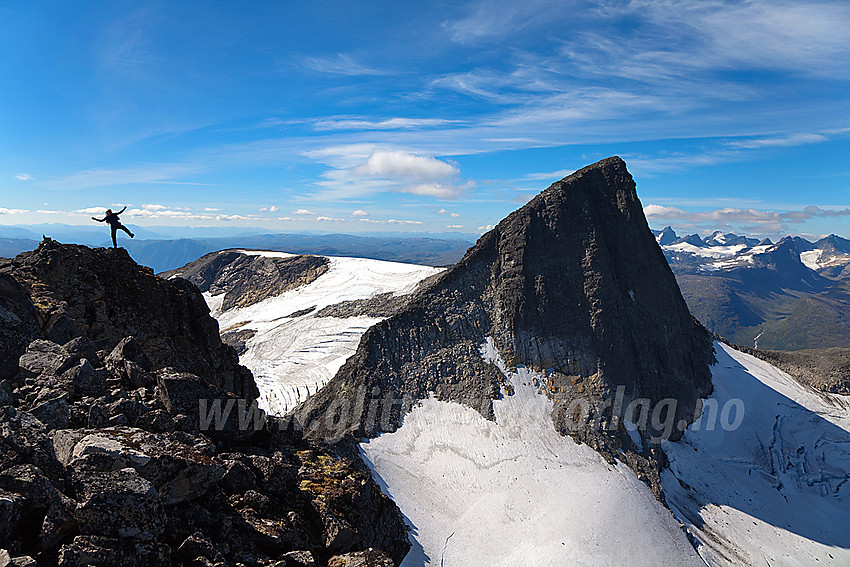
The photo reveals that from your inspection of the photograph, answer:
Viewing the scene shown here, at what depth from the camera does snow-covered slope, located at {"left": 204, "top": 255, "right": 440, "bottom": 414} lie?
5484cm

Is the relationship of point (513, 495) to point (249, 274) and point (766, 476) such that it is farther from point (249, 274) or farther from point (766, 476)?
point (249, 274)

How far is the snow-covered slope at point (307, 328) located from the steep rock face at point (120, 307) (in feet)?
77.6

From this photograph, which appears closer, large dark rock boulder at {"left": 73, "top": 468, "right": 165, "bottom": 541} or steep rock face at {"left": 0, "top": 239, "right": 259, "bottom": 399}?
large dark rock boulder at {"left": 73, "top": 468, "right": 165, "bottom": 541}

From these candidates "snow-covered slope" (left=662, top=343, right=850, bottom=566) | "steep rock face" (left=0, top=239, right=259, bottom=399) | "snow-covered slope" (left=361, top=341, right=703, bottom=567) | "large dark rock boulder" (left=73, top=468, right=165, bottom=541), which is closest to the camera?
"large dark rock boulder" (left=73, top=468, right=165, bottom=541)

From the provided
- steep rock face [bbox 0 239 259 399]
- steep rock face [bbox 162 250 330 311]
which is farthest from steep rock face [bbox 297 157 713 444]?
steep rock face [bbox 162 250 330 311]

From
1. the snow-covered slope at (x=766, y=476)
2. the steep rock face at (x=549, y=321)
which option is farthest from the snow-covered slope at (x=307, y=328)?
the snow-covered slope at (x=766, y=476)

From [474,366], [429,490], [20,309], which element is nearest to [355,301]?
[474,366]

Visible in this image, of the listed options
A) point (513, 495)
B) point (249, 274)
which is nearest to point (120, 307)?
point (513, 495)

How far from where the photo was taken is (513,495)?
36969 millimetres

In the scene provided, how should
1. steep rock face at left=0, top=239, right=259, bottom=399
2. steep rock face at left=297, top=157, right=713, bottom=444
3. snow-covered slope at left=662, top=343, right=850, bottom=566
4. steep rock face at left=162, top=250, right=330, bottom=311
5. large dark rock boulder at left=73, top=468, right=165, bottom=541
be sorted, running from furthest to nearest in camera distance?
steep rock face at left=162, top=250, right=330, bottom=311 → steep rock face at left=297, top=157, right=713, bottom=444 → snow-covered slope at left=662, top=343, right=850, bottom=566 → steep rock face at left=0, top=239, right=259, bottom=399 → large dark rock boulder at left=73, top=468, right=165, bottom=541

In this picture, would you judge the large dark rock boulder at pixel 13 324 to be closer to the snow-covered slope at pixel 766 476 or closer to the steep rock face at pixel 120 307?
the steep rock face at pixel 120 307

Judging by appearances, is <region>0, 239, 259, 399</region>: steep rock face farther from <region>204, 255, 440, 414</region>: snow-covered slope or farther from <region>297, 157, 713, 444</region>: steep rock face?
<region>204, 255, 440, 414</region>: snow-covered slope

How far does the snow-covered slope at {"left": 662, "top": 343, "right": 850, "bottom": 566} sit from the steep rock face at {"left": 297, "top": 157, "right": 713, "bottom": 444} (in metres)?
6.87

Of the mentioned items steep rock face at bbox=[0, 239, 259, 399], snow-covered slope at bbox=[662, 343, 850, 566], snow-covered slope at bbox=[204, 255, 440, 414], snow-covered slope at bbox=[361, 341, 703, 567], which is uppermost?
steep rock face at bbox=[0, 239, 259, 399]
